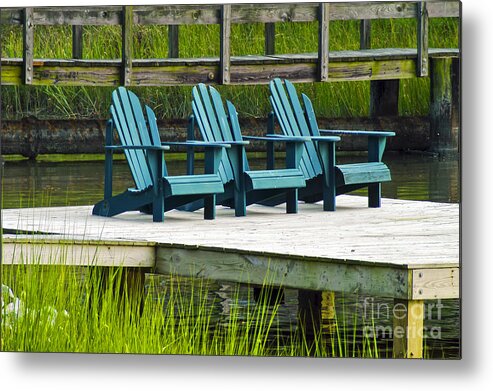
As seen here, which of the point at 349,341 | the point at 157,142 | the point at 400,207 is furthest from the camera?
the point at 400,207

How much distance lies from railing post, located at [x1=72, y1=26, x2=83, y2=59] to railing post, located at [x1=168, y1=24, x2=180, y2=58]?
77cm

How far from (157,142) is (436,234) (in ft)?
5.56

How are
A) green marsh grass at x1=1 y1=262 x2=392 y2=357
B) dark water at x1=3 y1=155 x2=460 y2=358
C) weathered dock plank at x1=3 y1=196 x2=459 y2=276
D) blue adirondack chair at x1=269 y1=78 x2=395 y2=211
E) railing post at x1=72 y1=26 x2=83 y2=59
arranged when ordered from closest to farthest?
green marsh grass at x1=1 y1=262 x2=392 y2=357 → weathered dock plank at x1=3 y1=196 x2=459 y2=276 → dark water at x1=3 y1=155 x2=460 y2=358 → blue adirondack chair at x1=269 y1=78 x2=395 y2=211 → railing post at x1=72 y1=26 x2=83 y2=59

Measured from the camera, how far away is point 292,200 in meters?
9.70

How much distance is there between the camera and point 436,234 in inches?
343

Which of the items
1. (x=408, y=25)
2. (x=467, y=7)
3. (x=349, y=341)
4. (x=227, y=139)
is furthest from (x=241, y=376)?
(x=408, y=25)

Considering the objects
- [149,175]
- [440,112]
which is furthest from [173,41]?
[149,175]

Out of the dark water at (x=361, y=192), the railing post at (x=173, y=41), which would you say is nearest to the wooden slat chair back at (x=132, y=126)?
the dark water at (x=361, y=192)

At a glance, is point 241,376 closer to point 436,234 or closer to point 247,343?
point 247,343

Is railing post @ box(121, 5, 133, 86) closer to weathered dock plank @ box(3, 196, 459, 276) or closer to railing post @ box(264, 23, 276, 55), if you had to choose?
railing post @ box(264, 23, 276, 55)

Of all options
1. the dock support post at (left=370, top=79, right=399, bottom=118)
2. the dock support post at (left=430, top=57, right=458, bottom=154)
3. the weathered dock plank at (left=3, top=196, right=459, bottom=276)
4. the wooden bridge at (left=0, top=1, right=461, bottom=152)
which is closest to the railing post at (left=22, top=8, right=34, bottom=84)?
the wooden bridge at (left=0, top=1, right=461, bottom=152)

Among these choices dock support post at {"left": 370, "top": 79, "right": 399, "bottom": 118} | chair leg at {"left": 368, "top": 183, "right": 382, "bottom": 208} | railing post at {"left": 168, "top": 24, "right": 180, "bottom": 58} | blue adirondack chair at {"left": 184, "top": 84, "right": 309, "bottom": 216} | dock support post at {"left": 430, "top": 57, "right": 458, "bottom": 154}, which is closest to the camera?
blue adirondack chair at {"left": 184, "top": 84, "right": 309, "bottom": 216}

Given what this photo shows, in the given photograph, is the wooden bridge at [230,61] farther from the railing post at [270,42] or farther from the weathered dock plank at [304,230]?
the weathered dock plank at [304,230]

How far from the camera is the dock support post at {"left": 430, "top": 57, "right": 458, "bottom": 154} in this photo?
13359 mm
